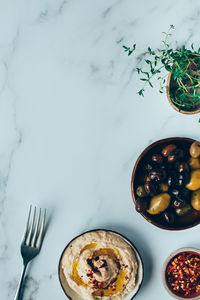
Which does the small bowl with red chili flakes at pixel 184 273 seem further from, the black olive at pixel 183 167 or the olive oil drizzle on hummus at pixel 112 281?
the black olive at pixel 183 167

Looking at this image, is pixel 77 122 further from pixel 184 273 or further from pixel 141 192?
pixel 184 273

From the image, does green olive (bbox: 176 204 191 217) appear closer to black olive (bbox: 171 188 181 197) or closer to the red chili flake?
black olive (bbox: 171 188 181 197)

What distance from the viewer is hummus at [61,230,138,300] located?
167cm

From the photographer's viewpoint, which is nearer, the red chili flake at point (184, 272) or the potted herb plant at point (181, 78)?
the potted herb plant at point (181, 78)

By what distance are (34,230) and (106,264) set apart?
1.35ft

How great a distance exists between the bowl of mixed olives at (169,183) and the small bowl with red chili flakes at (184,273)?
18cm

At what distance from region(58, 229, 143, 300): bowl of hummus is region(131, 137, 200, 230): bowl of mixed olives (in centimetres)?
21

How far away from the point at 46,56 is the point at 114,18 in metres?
0.40

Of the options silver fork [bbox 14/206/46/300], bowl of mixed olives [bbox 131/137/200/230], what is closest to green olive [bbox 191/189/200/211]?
bowl of mixed olives [bbox 131/137/200/230]

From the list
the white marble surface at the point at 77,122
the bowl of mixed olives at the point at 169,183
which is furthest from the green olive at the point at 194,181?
the white marble surface at the point at 77,122

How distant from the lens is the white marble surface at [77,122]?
178 centimetres

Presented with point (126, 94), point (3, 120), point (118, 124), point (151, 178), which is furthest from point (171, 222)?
point (3, 120)

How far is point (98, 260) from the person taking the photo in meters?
1.65

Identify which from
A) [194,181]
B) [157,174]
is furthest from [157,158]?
[194,181]
